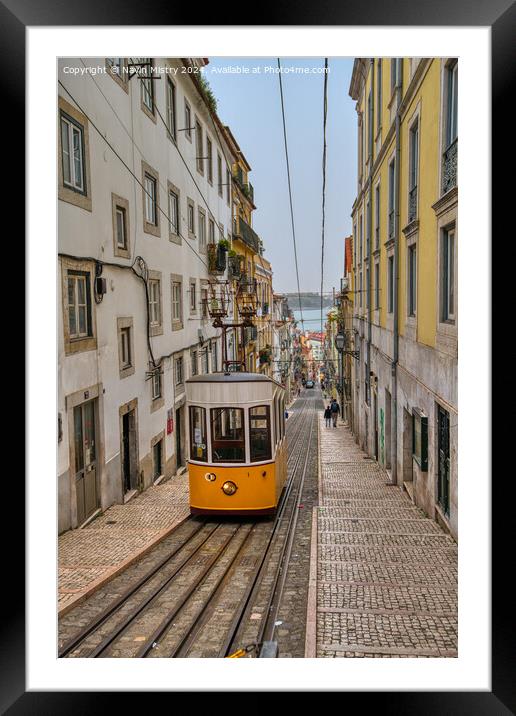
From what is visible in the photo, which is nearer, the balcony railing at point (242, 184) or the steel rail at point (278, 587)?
the steel rail at point (278, 587)

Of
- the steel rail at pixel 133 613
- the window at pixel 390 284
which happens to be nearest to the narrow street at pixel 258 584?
the steel rail at pixel 133 613

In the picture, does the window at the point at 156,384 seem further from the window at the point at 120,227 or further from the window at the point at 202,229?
the window at the point at 202,229

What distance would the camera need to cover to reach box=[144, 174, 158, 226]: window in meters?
7.96

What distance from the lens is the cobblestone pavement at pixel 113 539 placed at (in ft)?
17.2

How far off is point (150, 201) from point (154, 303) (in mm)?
1415

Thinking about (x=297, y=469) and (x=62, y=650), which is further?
(x=297, y=469)

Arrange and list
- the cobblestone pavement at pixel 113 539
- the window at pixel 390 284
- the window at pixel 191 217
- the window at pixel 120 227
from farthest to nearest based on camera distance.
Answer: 1. the window at pixel 390 284
2. the window at pixel 191 217
3. the window at pixel 120 227
4. the cobblestone pavement at pixel 113 539

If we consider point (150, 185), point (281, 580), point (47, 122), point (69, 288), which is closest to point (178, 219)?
point (150, 185)

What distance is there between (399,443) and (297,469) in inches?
177

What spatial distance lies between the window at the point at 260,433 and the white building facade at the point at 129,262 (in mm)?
959

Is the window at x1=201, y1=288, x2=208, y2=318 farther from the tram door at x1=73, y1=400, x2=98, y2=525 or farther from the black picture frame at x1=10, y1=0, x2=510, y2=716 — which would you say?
the black picture frame at x1=10, y1=0, x2=510, y2=716

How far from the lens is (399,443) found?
1031cm

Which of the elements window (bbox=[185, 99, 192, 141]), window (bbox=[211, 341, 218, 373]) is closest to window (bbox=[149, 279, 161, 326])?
window (bbox=[211, 341, 218, 373])

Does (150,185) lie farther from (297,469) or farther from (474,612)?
(297,469)
